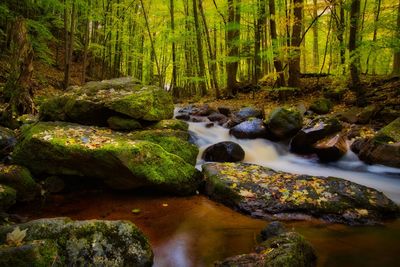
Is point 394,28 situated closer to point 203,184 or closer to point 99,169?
point 203,184

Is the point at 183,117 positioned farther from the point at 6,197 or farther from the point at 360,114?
the point at 6,197

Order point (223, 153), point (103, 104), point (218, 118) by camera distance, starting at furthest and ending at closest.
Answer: point (218, 118) → point (223, 153) → point (103, 104)

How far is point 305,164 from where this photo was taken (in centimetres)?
862

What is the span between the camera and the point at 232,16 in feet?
53.7

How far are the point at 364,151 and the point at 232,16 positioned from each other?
406 inches

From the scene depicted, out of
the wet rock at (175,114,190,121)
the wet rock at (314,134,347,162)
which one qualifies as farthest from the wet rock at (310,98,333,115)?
the wet rock at (175,114,190,121)

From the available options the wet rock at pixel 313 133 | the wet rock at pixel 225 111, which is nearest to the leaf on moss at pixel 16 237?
the wet rock at pixel 313 133

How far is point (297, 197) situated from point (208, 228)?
5.58 feet

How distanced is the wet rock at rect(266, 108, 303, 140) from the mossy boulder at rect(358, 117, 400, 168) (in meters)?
1.99

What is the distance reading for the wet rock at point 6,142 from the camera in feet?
23.0

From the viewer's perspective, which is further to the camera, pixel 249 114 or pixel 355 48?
pixel 249 114

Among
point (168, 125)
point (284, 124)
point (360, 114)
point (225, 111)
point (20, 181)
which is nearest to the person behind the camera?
point (20, 181)

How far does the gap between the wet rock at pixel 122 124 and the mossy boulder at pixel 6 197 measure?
117 inches

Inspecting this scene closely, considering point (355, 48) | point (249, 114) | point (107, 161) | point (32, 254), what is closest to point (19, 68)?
point (107, 161)
